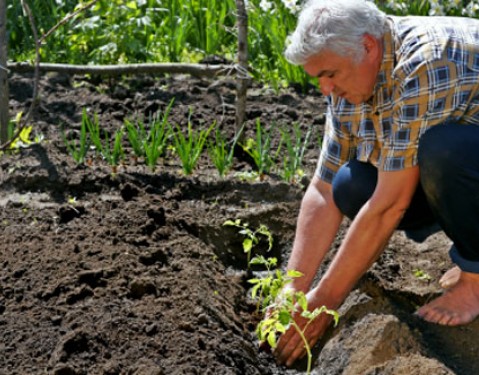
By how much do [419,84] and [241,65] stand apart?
2082 mm

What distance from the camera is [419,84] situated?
134 inches

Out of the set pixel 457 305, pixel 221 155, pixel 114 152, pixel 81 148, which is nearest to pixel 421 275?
pixel 457 305

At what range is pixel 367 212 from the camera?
3.55 m

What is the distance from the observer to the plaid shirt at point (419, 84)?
343 cm

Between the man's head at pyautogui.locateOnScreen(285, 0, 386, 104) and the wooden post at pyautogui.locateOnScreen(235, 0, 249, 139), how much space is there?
177 centimetres

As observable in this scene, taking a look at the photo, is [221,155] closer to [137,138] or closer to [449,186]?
[137,138]

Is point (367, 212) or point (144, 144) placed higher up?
point (367, 212)

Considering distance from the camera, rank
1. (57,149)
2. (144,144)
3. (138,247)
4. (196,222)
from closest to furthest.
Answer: (138,247), (196,222), (144,144), (57,149)

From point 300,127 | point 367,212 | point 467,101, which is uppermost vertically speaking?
point 467,101

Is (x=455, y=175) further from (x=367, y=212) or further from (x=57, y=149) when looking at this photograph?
(x=57, y=149)

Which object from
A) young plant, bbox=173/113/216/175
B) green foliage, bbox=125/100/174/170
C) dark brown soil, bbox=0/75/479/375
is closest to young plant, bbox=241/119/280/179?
dark brown soil, bbox=0/75/479/375

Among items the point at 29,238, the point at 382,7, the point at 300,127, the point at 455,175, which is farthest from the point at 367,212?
the point at 382,7

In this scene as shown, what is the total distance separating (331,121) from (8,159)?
83.5 inches

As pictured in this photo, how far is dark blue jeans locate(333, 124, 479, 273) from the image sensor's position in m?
3.54
